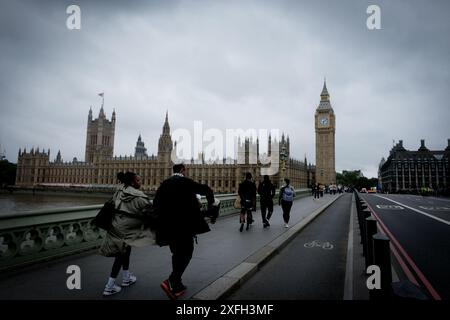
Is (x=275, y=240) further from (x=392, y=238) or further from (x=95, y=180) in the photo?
(x=95, y=180)

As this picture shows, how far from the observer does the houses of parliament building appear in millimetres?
82875

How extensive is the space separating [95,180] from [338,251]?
113 metres

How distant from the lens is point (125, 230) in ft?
13.3

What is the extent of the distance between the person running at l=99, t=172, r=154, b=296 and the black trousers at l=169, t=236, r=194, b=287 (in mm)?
429

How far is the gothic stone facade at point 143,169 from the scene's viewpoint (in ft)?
283

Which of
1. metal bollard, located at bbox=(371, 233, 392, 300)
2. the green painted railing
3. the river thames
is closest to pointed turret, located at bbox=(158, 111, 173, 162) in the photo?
the river thames

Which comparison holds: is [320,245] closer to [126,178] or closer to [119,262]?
[119,262]

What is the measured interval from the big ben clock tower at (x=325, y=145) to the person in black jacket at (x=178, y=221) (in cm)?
9580

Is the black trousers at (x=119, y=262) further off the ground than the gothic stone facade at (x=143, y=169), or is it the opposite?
the gothic stone facade at (x=143, y=169)

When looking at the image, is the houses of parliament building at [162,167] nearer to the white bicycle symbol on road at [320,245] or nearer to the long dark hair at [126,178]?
the white bicycle symbol on road at [320,245]

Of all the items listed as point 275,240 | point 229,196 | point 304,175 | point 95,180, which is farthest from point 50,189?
point 275,240

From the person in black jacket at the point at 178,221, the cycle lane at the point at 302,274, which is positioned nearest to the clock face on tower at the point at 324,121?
the cycle lane at the point at 302,274

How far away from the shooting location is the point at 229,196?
1473cm
